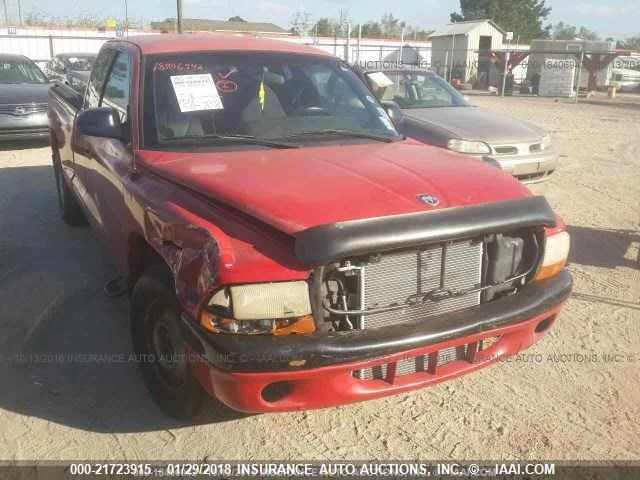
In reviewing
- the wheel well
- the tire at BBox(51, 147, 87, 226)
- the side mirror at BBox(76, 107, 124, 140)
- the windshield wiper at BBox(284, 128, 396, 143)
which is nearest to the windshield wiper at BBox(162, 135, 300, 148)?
the windshield wiper at BBox(284, 128, 396, 143)

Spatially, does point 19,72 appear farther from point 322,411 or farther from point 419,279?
point 419,279

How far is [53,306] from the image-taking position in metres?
4.25

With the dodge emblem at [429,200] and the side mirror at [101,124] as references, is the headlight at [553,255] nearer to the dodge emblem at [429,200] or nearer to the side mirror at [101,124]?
the dodge emblem at [429,200]

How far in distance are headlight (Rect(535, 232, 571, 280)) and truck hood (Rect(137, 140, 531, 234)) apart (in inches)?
11.2

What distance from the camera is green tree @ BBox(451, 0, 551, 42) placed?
6172 cm

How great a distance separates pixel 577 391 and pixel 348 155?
1803 mm

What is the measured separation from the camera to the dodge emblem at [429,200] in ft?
8.51

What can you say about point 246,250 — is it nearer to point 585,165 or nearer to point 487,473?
point 487,473

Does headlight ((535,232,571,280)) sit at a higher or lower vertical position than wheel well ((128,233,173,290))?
higher

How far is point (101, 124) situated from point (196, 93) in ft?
1.82

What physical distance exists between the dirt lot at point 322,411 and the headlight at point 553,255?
0.73 meters

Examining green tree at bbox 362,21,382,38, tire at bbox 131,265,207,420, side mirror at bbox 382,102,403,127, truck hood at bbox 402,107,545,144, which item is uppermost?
green tree at bbox 362,21,382,38

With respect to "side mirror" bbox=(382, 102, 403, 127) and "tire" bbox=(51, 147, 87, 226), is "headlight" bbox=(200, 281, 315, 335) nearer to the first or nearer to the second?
"side mirror" bbox=(382, 102, 403, 127)

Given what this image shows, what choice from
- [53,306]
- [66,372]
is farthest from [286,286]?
[53,306]
